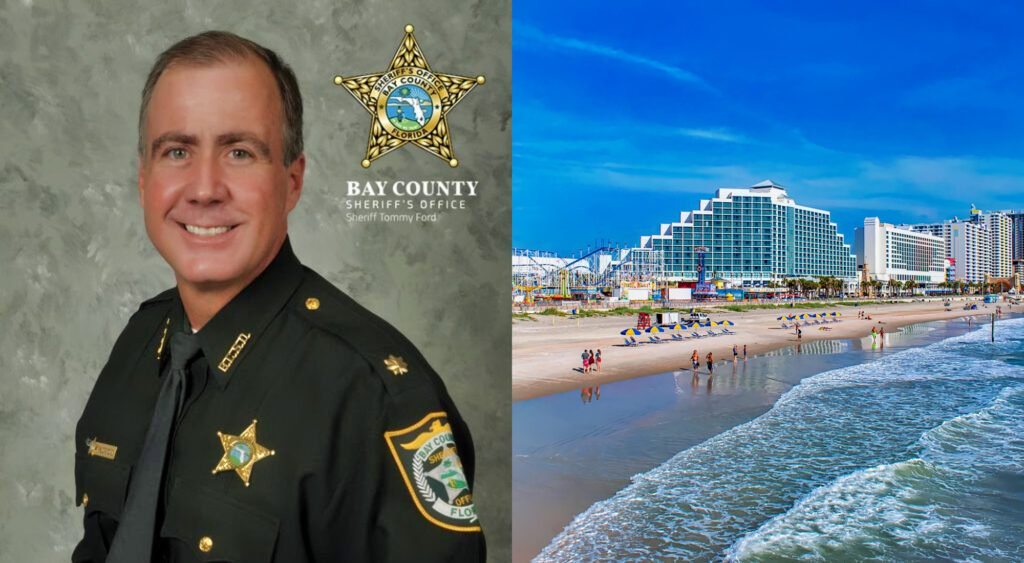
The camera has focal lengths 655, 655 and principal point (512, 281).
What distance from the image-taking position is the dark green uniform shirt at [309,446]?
1386mm

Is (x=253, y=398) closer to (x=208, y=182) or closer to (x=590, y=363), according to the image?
(x=208, y=182)

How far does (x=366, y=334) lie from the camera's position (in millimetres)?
1549

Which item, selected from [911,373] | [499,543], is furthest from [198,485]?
[911,373]

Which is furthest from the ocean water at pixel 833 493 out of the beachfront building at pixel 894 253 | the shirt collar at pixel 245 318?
the beachfront building at pixel 894 253

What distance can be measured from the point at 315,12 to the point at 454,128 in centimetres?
→ 85

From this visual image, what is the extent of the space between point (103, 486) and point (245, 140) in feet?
3.23

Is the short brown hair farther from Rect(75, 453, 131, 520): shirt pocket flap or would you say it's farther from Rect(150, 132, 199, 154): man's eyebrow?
Rect(75, 453, 131, 520): shirt pocket flap

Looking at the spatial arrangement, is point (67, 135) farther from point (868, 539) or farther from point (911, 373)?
point (911, 373)

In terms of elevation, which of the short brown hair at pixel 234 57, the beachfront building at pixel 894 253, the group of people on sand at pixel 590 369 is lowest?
the group of people on sand at pixel 590 369

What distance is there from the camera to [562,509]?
9180 mm

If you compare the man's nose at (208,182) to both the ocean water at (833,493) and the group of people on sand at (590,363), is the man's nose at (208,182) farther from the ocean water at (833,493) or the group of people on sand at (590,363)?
the group of people on sand at (590,363)

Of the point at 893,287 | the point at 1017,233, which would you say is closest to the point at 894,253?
the point at 893,287

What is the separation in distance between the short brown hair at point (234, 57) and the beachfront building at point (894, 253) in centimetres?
14162

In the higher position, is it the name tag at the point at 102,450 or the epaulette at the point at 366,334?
the epaulette at the point at 366,334
